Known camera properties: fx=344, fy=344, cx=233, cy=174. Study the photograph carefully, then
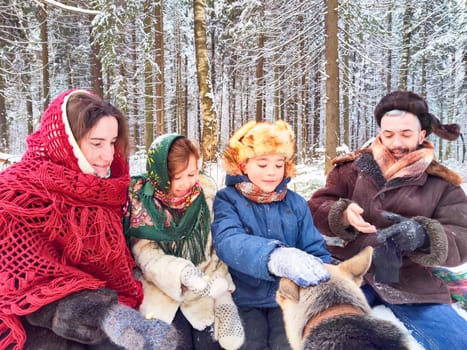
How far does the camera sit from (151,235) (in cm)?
231

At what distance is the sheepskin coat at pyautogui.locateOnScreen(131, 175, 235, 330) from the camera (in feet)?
7.10

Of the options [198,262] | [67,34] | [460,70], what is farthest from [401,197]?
[67,34]

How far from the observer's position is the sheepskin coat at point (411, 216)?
2.50 m

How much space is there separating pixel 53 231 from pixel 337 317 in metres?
1.45

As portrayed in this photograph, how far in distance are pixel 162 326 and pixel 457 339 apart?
1.94 metres

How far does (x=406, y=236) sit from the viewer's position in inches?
94.1

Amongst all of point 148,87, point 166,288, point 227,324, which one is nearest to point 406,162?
point 227,324

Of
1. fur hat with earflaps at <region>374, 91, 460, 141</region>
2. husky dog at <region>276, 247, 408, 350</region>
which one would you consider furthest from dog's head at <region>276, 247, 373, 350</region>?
fur hat with earflaps at <region>374, 91, 460, 141</region>

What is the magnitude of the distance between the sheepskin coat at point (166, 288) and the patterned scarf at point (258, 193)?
58 centimetres

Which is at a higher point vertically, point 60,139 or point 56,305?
point 60,139

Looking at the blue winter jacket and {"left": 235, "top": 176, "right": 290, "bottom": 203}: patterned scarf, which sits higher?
{"left": 235, "top": 176, "right": 290, "bottom": 203}: patterned scarf

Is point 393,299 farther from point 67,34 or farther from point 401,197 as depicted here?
point 67,34

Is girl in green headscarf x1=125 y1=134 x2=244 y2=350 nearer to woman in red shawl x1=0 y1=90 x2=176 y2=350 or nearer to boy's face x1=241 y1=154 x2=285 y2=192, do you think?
woman in red shawl x1=0 y1=90 x2=176 y2=350

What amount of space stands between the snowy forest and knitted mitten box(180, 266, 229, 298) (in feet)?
5.26
